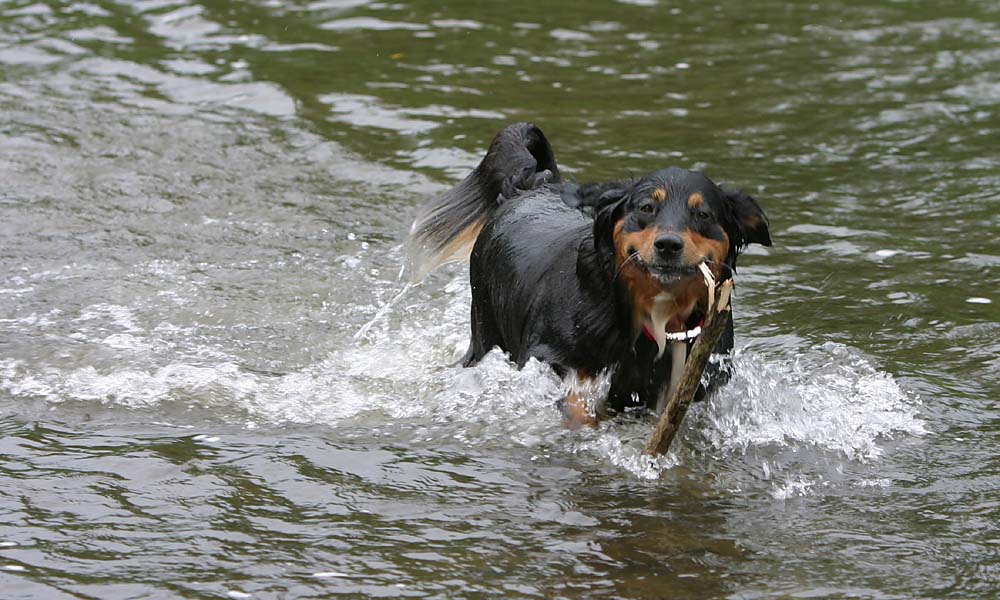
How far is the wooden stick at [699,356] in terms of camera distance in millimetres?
5199

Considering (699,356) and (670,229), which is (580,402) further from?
(670,229)

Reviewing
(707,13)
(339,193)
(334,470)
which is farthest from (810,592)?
(707,13)

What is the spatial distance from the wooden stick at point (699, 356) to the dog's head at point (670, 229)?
0.13 m

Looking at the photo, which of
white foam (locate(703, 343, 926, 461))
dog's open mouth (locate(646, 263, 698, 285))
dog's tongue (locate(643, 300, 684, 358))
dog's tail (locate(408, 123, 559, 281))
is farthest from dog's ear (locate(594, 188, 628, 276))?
dog's tail (locate(408, 123, 559, 281))

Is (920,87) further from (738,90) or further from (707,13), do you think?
(707,13)

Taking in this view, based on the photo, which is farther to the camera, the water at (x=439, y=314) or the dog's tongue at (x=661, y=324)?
the dog's tongue at (x=661, y=324)

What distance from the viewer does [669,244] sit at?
5.17 m

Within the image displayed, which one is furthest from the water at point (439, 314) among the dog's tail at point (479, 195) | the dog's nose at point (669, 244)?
the dog's nose at point (669, 244)

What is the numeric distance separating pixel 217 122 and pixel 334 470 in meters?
6.20

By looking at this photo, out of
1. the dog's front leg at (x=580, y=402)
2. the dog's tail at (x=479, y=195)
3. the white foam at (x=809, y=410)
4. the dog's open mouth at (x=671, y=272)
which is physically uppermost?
the dog's open mouth at (x=671, y=272)

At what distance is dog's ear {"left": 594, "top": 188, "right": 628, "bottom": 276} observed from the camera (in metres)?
5.54

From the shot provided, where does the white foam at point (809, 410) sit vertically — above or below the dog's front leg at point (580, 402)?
below

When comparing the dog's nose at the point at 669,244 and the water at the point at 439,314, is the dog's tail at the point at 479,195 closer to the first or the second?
the water at the point at 439,314

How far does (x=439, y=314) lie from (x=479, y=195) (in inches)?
37.5
